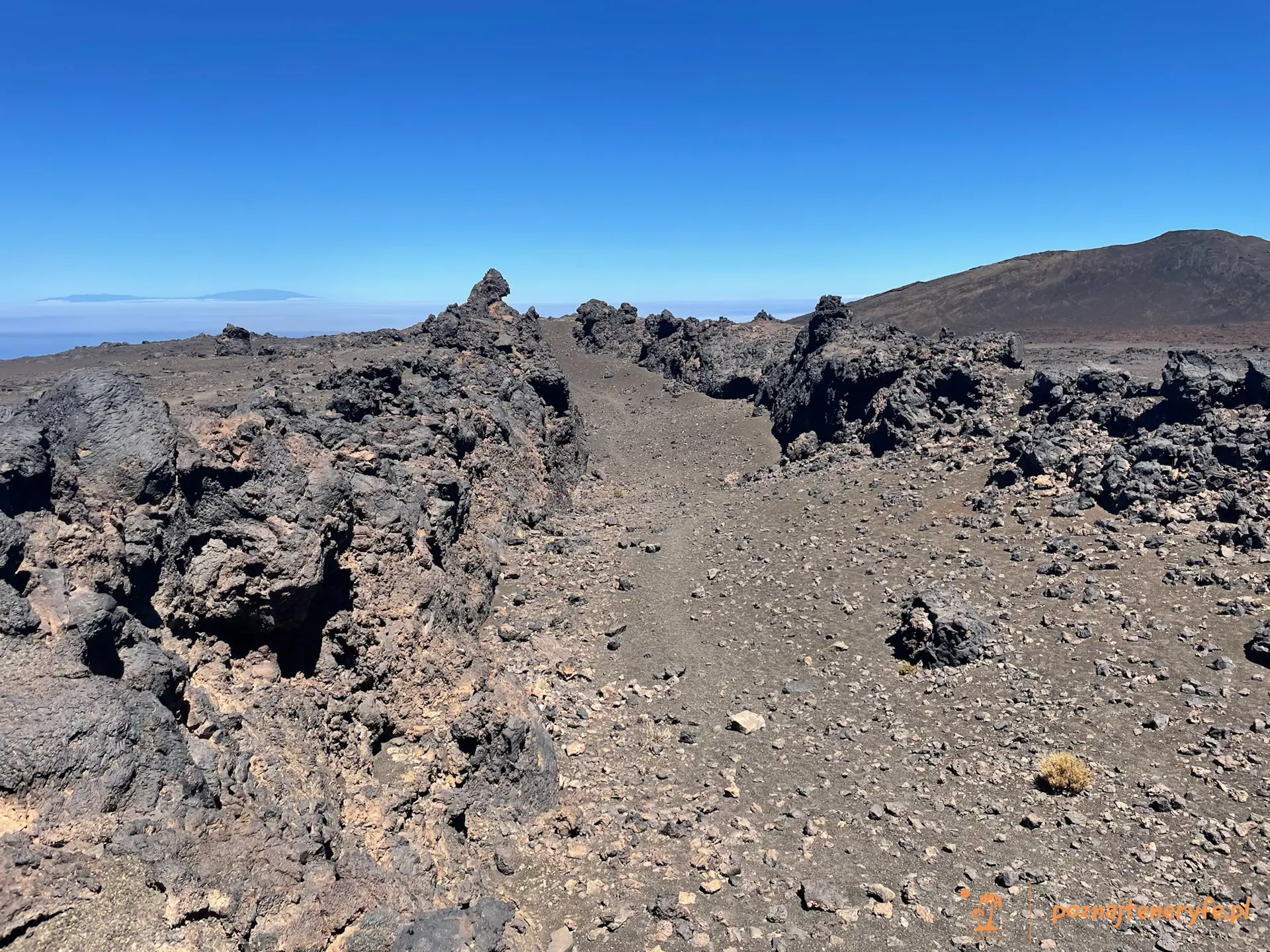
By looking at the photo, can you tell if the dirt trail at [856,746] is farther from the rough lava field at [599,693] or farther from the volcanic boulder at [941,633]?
the volcanic boulder at [941,633]

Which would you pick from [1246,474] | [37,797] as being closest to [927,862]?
[37,797]

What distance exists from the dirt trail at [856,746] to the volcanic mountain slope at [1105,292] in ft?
194

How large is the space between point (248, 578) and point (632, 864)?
6185mm

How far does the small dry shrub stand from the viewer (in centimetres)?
998

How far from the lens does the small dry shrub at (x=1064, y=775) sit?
32.7ft

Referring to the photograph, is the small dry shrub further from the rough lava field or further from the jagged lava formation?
the jagged lava formation

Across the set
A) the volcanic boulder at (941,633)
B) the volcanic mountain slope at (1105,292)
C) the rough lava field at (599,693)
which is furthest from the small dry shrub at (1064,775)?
the volcanic mountain slope at (1105,292)

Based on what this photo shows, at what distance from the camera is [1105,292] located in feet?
279

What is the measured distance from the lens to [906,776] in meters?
10.9

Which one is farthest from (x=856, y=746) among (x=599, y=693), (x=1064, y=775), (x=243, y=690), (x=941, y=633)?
(x=243, y=690)

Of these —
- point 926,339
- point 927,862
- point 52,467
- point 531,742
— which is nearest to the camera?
point 52,467

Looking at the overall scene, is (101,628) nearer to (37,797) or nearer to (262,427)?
(37,797)

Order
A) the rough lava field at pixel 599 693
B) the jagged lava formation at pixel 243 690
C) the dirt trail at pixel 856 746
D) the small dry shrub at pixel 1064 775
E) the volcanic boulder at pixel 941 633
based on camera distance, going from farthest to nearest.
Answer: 1. the volcanic boulder at pixel 941 633
2. the small dry shrub at pixel 1064 775
3. the dirt trail at pixel 856 746
4. the rough lava field at pixel 599 693
5. the jagged lava formation at pixel 243 690

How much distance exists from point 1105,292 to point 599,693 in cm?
9465
